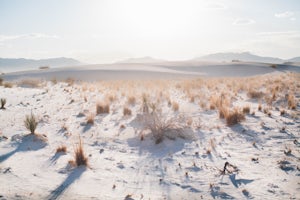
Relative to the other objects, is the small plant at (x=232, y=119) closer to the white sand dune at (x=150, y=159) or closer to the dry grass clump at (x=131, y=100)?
the white sand dune at (x=150, y=159)

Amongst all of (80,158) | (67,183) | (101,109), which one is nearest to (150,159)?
(80,158)

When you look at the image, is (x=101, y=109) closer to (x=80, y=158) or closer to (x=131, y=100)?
(x=131, y=100)

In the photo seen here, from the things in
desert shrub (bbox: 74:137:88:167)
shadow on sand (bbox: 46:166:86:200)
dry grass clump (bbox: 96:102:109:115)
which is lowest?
shadow on sand (bbox: 46:166:86:200)

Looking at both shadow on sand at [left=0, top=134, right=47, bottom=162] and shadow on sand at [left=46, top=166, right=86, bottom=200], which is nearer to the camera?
shadow on sand at [left=46, top=166, right=86, bottom=200]

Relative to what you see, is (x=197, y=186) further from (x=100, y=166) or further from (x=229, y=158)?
(x=100, y=166)

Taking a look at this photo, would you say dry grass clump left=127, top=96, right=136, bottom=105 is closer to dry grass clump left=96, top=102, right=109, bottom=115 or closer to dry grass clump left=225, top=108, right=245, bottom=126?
dry grass clump left=96, top=102, right=109, bottom=115

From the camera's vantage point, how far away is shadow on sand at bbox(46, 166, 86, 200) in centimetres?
381

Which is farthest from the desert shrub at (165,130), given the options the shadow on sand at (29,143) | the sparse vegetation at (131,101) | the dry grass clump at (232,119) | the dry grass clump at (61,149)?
the sparse vegetation at (131,101)

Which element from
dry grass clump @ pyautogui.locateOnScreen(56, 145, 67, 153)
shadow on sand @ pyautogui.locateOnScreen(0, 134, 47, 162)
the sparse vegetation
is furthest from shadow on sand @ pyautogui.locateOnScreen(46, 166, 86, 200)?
the sparse vegetation

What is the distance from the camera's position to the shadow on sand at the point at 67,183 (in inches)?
Answer: 150

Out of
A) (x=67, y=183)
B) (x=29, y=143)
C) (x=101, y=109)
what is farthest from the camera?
(x=101, y=109)

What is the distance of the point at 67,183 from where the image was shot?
416cm

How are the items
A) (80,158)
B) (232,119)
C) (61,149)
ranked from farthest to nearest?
(232,119) < (61,149) < (80,158)

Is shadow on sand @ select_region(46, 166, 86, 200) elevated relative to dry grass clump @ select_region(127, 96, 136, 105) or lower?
lower
